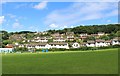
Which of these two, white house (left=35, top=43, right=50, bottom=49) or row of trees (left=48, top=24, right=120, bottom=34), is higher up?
row of trees (left=48, top=24, right=120, bottom=34)

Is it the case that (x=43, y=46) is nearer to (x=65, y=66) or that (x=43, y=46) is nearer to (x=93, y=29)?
(x=93, y=29)

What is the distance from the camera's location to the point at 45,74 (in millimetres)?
12367

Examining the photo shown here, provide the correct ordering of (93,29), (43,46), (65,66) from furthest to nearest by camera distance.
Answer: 1. (93,29)
2. (43,46)
3. (65,66)

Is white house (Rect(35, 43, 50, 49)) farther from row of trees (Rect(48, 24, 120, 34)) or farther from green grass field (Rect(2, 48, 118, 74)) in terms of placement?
green grass field (Rect(2, 48, 118, 74))

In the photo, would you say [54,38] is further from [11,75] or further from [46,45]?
[11,75]

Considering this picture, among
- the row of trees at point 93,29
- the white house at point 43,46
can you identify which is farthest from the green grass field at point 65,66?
the row of trees at point 93,29

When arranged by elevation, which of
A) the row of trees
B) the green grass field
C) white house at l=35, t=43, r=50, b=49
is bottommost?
the green grass field

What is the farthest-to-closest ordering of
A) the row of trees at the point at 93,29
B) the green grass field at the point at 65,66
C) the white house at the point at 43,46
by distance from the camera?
the row of trees at the point at 93,29
the white house at the point at 43,46
the green grass field at the point at 65,66

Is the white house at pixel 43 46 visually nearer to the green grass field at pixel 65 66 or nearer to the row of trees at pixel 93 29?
the row of trees at pixel 93 29

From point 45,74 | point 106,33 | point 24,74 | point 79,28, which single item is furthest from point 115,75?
point 79,28

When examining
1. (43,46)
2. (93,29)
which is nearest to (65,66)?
(43,46)

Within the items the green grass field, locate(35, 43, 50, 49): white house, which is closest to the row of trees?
locate(35, 43, 50, 49): white house

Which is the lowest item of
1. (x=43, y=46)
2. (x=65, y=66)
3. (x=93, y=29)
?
(x=65, y=66)

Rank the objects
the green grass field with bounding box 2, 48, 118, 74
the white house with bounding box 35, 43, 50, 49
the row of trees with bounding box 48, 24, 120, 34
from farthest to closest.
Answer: the row of trees with bounding box 48, 24, 120, 34 → the white house with bounding box 35, 43, 50, 49 → the green grass field with bounding box 2, 48, 118, 74
